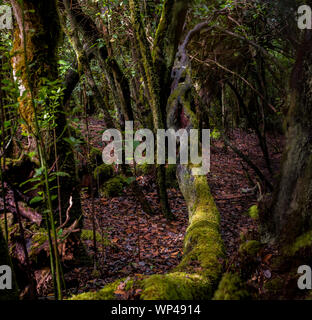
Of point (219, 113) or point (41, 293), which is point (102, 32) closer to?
point (41, 293)

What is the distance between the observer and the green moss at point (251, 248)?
1743 mm

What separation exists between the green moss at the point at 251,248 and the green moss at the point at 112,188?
586cm

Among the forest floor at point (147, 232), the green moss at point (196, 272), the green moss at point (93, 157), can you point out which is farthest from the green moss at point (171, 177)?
the green moss at point (196, 272)

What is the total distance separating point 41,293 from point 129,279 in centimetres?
139

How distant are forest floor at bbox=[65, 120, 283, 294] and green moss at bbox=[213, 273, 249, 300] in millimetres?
150

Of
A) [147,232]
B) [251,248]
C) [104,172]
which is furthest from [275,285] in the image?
[104,172]

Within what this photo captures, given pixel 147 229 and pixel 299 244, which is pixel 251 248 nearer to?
pixel 299 244

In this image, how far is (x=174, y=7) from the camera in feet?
19.2

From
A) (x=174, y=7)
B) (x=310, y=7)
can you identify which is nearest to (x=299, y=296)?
(x=310, y=7)

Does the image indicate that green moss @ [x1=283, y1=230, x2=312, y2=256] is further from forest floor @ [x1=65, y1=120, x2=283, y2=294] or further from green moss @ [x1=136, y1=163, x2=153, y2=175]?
green moss @ [x1=136, y1=163, x2=153, y2=175]

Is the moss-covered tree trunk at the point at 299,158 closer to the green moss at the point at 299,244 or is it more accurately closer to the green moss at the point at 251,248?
the green moss at the point at 299,244

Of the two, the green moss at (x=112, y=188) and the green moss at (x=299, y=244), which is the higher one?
the green moss at (x=299, y=244)

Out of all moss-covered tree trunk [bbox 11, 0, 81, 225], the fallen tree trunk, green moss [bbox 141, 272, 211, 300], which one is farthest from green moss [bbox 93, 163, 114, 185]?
green moss [bbox 141, 272, 211, 300]

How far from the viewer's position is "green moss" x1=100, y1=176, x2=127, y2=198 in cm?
731
